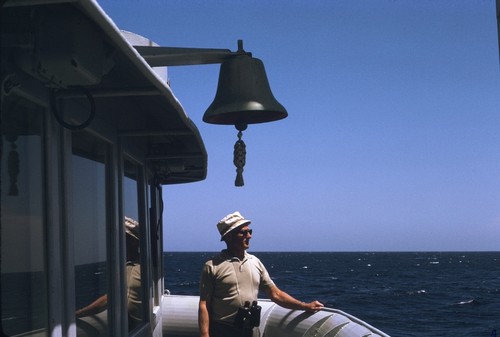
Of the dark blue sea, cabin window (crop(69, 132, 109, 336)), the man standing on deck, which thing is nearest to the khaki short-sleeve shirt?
the man standing on deck

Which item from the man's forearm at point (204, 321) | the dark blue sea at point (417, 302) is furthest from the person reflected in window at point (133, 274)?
the dark blue sea at point (417, 302)

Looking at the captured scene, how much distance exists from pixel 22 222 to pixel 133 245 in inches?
94.9

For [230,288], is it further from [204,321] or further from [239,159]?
[239,159]

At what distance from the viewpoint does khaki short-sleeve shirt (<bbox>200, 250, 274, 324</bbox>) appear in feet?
15.2

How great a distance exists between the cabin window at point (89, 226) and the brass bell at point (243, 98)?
0.64m

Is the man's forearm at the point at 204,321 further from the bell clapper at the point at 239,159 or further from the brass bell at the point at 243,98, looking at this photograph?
the brass bell at the point at 243,98

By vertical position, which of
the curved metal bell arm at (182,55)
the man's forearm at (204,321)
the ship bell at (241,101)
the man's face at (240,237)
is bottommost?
the man's forearm at (204,321)

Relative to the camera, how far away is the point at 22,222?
8.66ft

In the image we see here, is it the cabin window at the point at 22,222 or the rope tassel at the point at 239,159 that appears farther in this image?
the rope tassel at the point at 239,159

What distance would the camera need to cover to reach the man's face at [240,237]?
4.66 m

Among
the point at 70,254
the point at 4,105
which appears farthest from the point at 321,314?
the point at 4,105

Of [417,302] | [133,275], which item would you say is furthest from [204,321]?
[417,302]

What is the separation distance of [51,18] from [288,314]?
167 inches

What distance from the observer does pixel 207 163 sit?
20.6ft
